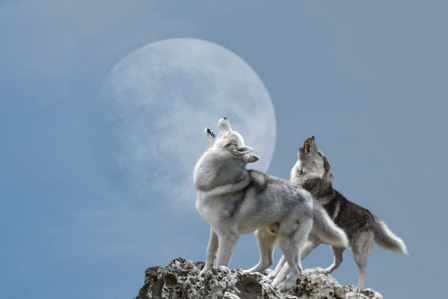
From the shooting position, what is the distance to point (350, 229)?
12.9 metres

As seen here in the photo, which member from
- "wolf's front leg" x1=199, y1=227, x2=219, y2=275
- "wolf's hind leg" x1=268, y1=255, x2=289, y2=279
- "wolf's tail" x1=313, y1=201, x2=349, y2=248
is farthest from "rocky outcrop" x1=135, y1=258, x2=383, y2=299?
"wolf's tail" x1=313, y1=201, x2=349, y2=248

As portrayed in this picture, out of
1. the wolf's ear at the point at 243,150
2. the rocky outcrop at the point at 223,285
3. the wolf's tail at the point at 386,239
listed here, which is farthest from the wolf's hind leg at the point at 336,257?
the wolf's ear at the point at 243,150

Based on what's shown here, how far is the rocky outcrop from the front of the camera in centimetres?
937

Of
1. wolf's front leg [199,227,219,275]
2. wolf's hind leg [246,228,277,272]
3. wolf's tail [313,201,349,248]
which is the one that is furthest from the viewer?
wolf's hind leg [246,228,277,272]

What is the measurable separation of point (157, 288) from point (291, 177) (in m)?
4.03

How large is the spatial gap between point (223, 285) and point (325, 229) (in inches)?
111

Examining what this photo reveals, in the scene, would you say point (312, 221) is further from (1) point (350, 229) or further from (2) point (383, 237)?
(2) point (383, 237)

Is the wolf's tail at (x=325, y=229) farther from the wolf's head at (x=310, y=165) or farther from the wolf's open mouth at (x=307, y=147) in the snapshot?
the wolf's open mouth at (x=307, y=147)

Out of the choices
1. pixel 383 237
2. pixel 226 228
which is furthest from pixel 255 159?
pixel 383 237

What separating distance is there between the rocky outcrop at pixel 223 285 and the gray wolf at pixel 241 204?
302 millimetres

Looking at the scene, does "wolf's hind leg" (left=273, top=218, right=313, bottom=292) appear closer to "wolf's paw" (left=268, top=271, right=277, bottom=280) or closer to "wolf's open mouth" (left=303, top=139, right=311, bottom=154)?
"wolf's paw" (left=268, top=271, right=277, bottom=280)

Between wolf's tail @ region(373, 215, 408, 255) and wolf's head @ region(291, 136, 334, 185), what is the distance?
1491 mm

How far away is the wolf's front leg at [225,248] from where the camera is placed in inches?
417

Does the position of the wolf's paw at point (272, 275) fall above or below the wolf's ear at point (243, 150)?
below
